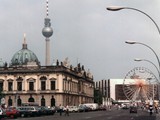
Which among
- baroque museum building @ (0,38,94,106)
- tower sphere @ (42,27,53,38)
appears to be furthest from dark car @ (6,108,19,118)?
tower sphere @ (42,27,53,38)

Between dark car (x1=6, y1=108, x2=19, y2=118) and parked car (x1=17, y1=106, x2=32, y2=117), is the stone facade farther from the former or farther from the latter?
dark car (x1=6, y1=108, x2=19, y2=118)

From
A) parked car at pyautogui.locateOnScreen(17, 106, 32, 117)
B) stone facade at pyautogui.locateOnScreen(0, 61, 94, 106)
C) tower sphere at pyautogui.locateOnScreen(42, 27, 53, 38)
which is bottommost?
parked car at pyautogui.locateOnScreen(17, 106, 32, 117)

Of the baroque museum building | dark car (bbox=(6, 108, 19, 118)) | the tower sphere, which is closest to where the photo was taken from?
dark car (bbox=(6, 108, 19, 118))

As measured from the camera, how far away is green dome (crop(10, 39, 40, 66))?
511 feet

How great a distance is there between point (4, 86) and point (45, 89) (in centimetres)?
1291

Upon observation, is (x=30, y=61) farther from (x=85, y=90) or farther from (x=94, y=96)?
(x=94, y=96)

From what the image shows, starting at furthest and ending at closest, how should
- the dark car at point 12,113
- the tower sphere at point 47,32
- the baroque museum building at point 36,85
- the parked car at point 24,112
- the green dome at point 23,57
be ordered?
the tower sphere at point 47,32 < the green dome at point 23,57 < the baroque museum building at point 36,85 < the parked car at point 24,112 < the dark car at point 12,113

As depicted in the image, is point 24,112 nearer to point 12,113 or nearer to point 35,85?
point 12,113

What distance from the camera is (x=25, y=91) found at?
134 m

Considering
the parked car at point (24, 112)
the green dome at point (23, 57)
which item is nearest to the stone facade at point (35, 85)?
the green dome at point (23, 57)

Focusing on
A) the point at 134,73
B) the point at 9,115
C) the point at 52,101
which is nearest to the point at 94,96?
the point at 52,101

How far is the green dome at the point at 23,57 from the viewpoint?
156 meters

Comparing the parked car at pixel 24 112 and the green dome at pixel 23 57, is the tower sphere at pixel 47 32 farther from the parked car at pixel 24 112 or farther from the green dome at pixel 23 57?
the parked car at pixel 24 112

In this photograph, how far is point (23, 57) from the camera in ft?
518
